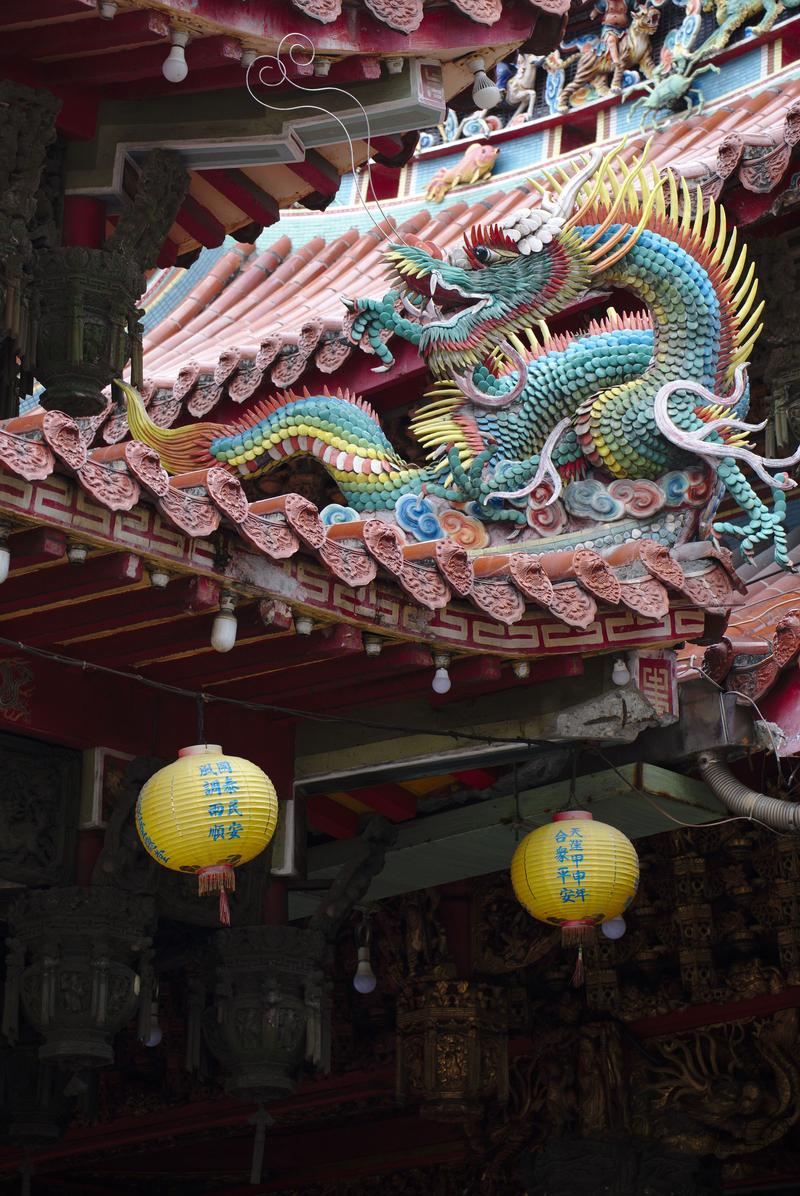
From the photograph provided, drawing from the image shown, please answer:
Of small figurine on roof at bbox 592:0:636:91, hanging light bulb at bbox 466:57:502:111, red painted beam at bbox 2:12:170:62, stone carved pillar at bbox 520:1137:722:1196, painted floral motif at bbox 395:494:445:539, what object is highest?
small figurine on roof at bbox 592:0:636:91

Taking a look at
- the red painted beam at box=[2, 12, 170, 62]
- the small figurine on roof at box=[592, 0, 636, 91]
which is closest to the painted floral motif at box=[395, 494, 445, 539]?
the red painted beam at box=[2, 12, 170, 62]

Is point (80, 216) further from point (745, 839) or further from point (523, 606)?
point (745, 839)

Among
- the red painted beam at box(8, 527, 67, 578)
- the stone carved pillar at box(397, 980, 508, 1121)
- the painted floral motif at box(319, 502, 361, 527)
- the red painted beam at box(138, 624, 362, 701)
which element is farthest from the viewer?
the stone carved pillar at box(397, 980, 508, 1121)

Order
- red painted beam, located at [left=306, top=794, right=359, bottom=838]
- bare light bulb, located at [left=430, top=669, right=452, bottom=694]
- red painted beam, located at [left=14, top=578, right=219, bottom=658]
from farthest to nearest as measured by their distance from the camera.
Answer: red painted beam, located at [left=306, top=794, right=359, bottom=838]
bare light bulb, located at [left=430, top=669, right=452, bottom=694]
red painted beam, located at [left=14, top=578, right=219, bottom=658]

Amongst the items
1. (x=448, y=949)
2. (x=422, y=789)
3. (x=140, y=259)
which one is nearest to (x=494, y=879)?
(x=448, y=949)

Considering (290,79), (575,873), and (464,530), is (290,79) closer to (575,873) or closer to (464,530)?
(464,530)

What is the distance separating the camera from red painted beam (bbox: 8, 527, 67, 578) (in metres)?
5.68

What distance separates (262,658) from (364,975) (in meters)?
2.04

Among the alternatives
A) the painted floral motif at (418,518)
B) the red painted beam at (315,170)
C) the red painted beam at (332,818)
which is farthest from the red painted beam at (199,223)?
the red painted beam at (332,818)

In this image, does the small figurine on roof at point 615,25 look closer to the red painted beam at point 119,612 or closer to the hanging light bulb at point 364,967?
the hanging light bulb at point 364,967

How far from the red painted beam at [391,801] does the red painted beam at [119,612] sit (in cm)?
154

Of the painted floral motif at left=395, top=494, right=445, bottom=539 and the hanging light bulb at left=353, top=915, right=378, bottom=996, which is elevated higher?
the painted floral motif at left=395, top=494, right=445, bottom=539

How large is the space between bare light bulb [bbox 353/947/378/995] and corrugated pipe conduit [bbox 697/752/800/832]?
1679 millimetres

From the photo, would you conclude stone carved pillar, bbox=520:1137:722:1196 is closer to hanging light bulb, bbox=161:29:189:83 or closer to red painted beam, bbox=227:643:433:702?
red painted beam, bbox=227:643:433:702
